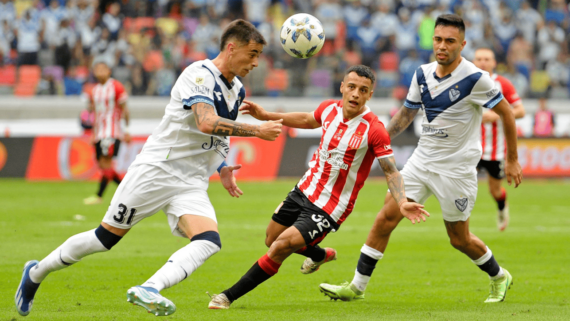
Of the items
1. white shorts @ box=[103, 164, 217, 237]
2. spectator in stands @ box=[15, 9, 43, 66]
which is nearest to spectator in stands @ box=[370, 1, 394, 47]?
spectator in stands @ box=[15, 9, 43, 66]

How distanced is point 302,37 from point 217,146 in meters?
1.62

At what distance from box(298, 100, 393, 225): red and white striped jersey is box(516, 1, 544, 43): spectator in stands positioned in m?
21.8

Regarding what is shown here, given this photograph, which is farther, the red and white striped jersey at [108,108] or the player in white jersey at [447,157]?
the red and white striped jersey at [108,108]

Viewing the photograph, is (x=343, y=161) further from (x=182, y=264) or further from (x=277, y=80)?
(x=277, y=80)

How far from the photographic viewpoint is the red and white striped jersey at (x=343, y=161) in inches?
239

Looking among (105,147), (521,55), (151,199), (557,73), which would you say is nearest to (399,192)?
(151,199)

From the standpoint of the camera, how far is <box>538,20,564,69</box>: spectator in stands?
2555cm

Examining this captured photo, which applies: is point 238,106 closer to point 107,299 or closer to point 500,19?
point 107,299

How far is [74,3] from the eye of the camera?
73.8 ft

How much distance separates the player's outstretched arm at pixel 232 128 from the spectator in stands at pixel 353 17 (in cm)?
1993

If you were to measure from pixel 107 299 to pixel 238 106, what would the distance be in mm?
2149

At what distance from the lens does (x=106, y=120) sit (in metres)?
13.9

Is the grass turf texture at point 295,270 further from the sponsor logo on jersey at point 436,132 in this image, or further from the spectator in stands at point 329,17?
the spectator in stands at point 329,17

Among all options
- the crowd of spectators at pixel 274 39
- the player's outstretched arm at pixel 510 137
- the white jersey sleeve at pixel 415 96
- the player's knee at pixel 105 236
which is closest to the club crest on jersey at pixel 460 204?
the player's outstretched arm at pixel 510 137
